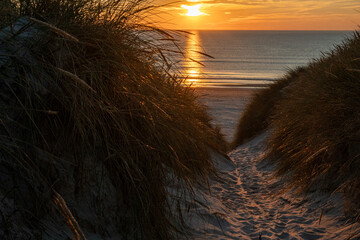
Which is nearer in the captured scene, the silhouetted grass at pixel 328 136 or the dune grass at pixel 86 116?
the dune grass at pixel 86 116

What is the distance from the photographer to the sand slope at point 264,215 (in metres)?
3.58

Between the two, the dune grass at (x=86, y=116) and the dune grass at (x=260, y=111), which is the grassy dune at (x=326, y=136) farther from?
the dune grass at (x=260, y=111)

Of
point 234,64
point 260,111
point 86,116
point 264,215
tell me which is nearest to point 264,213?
point 264,215

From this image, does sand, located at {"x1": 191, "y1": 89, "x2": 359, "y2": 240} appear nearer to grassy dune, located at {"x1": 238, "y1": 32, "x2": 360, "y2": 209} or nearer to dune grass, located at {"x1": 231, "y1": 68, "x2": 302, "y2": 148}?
grassy dune, located at {"x1": 238, "y1": 32, "x2": 360, "y2": 209}

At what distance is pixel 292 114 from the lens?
6238 mm

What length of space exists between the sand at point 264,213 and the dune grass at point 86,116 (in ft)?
2.23

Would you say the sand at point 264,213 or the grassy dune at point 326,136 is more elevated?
the grassy dune at point 326,136

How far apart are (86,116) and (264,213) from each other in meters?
2.95

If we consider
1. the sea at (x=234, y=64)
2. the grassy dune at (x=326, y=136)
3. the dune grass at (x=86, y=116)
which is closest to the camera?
the dune grass at (x=86, y=116)

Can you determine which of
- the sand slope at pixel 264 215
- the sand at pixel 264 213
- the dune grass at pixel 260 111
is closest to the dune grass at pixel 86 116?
the sand at pixel 264 213

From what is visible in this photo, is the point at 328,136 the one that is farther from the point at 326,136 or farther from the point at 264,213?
the point at 264,213

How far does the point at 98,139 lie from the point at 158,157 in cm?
51

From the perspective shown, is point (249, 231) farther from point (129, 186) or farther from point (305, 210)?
point (129, 186)

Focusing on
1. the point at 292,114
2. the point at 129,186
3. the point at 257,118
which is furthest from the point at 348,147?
the point at 257,118
